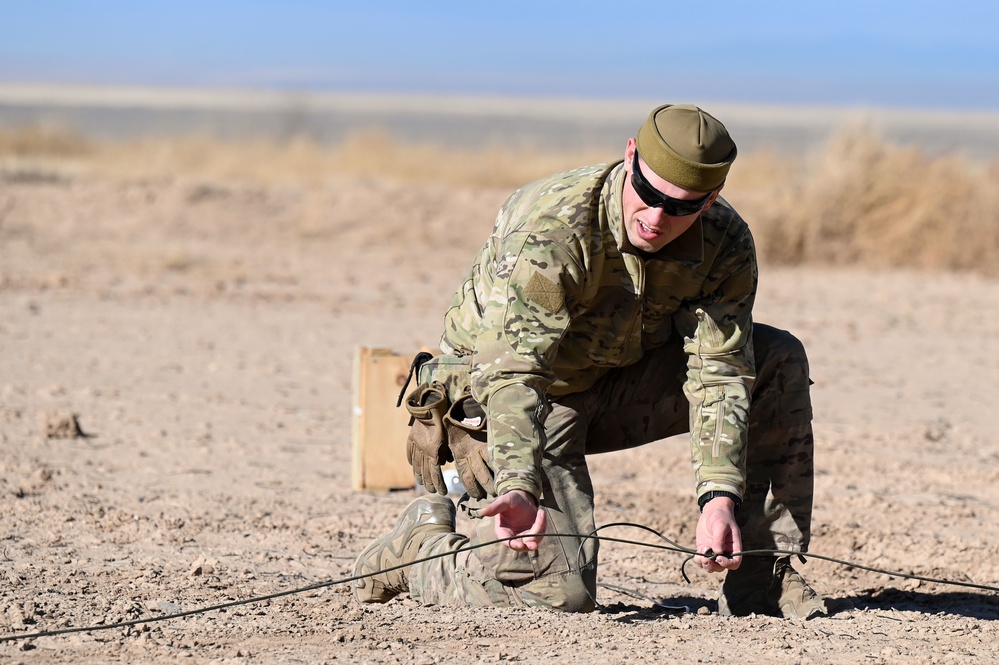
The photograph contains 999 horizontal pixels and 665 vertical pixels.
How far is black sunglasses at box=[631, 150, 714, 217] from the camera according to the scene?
3.31 metres

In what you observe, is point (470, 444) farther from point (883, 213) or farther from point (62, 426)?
point (883, 213)

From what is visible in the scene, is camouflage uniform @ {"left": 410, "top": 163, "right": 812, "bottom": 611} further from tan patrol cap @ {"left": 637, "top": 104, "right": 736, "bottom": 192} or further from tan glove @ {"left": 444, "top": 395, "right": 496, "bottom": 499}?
tan patrol cap @ {"left": 637, "top": 104, "right": 736, "bottom": 192}

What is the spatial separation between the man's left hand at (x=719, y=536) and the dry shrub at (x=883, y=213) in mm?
9603

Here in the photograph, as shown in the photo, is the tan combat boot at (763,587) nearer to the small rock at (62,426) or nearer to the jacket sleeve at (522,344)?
the jacket sleeve at (522,344)

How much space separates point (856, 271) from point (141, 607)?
32.8 feet

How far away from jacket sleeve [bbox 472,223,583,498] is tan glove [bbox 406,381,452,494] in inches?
15.0

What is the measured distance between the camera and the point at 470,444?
12.3ft

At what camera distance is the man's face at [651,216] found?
10.8 ft

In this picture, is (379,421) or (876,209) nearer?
(379,421)

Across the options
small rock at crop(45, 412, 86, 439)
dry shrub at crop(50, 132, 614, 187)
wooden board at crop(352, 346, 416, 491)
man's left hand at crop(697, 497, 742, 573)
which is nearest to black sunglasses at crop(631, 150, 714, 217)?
man's left hand at crop(697, 497, 742, 573)

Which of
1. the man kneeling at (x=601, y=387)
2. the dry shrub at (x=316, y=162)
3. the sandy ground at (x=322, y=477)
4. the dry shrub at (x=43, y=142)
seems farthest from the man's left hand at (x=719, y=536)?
the dry shrub at (x=43, y=142)

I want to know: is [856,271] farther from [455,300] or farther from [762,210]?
[455,300]

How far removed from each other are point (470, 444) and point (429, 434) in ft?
0.54

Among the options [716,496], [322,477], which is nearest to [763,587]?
[716,496]
